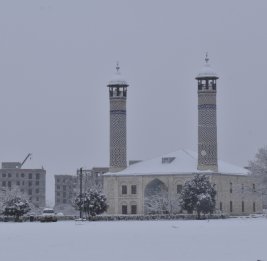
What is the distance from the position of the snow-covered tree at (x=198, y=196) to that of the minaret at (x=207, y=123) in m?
8.55

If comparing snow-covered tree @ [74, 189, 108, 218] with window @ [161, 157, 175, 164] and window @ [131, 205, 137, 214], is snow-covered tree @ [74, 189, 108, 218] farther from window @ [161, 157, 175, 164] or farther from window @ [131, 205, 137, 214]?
window @ [161, 157, 175, 164]

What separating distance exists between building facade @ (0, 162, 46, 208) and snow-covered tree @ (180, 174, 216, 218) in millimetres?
68473

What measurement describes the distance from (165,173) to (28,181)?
59049 millimetres

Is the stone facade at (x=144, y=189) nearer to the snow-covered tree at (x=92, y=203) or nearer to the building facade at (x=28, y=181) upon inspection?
the snow-covered tree at (x=92, y=203)

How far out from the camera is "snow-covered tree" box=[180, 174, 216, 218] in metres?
77.4

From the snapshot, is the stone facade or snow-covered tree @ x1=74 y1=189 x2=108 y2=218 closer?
snow-covered tree @ x1=74 y1=189 x2=108 y2=218

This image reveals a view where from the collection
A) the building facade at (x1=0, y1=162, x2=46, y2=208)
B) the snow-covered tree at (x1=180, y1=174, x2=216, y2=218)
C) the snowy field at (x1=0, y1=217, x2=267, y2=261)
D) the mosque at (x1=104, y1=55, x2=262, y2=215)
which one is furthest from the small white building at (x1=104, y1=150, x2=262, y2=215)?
the building facade at (x1=0, y1=162, x2=46, y2=208)

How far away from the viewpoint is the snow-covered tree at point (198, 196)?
77375 mm

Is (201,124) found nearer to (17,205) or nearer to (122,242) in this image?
(17,205)

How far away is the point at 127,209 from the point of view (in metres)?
91.6

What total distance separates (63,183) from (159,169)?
70.2m

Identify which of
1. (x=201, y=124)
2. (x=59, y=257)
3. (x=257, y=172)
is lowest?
(x=59, y=257)

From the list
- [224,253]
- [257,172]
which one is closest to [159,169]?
[257,172]

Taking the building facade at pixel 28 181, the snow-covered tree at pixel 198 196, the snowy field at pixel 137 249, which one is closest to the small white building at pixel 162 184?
the snow-covered tree at pixel 198 196
